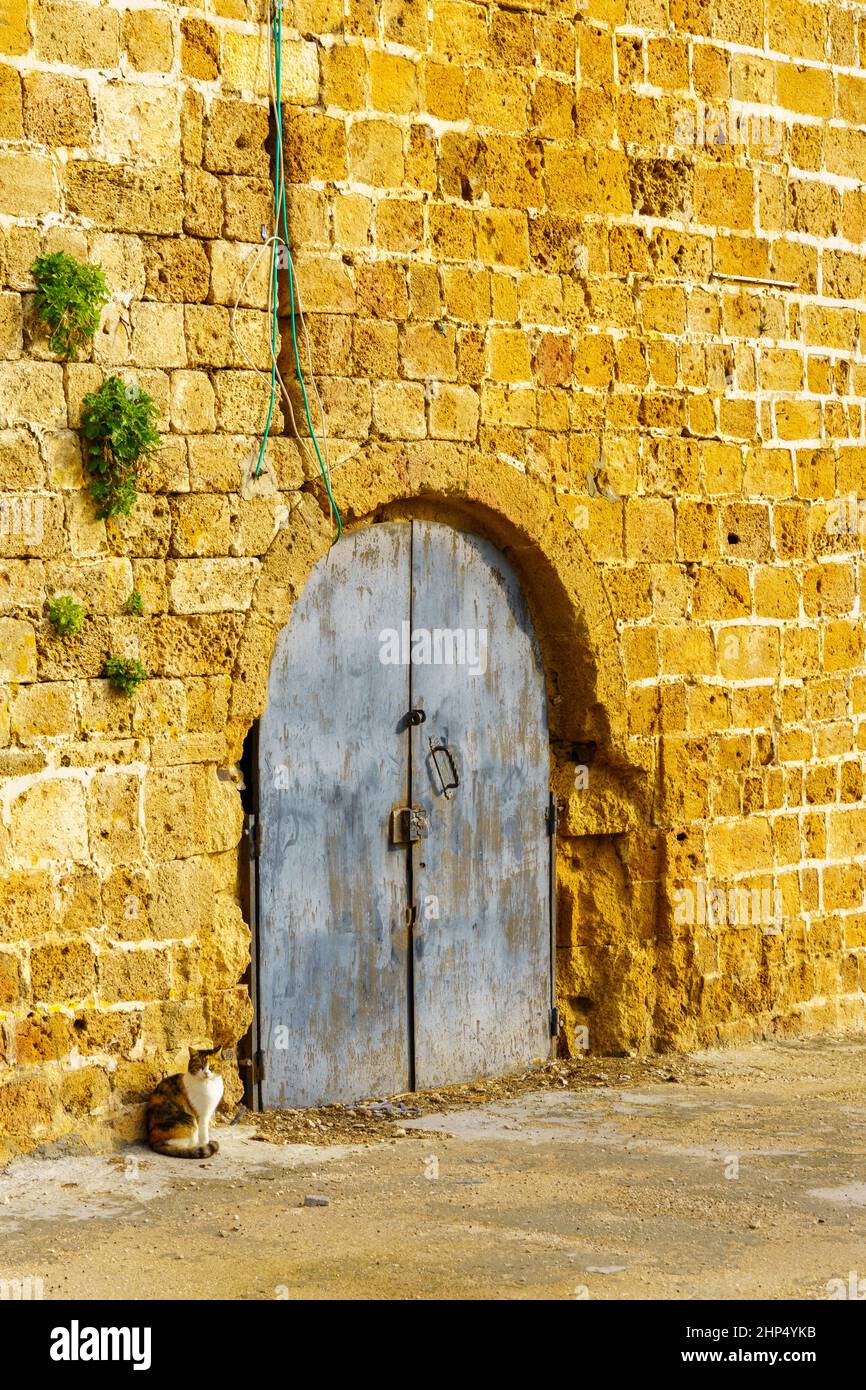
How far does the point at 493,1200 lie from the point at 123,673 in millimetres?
2228

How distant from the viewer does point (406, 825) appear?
715 cm

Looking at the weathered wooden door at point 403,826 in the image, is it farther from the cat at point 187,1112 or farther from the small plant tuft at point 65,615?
the small plant tuft at point 65,615

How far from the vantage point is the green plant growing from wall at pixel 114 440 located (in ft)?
20.5

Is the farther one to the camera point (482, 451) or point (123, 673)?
point (482, 451)

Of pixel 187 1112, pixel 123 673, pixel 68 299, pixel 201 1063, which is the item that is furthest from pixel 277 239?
pixel 187 1112

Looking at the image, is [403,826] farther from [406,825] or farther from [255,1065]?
[255,1065]

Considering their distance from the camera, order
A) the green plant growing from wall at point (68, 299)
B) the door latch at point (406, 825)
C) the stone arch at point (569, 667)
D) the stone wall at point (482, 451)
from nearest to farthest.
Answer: the green plant growing from wall at point (68, 299) < the stone wall at point (482, 451) < the stone arch at point (569, 667) < the door latch at point (406, 825)

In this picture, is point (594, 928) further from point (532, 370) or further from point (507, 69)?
point (507, 69)

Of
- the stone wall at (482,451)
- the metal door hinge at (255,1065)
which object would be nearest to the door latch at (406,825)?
the stone wall at (482,451)

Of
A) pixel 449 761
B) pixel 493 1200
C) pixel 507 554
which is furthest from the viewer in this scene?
pixel 507 554

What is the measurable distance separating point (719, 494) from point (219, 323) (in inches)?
99.6

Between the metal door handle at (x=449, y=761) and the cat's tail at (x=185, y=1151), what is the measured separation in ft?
5.75

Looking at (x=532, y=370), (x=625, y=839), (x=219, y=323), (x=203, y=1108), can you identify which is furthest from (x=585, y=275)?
(x=203, y=1108)

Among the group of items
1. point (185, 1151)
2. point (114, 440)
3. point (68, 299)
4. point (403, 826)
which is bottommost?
point (185, 1151)
